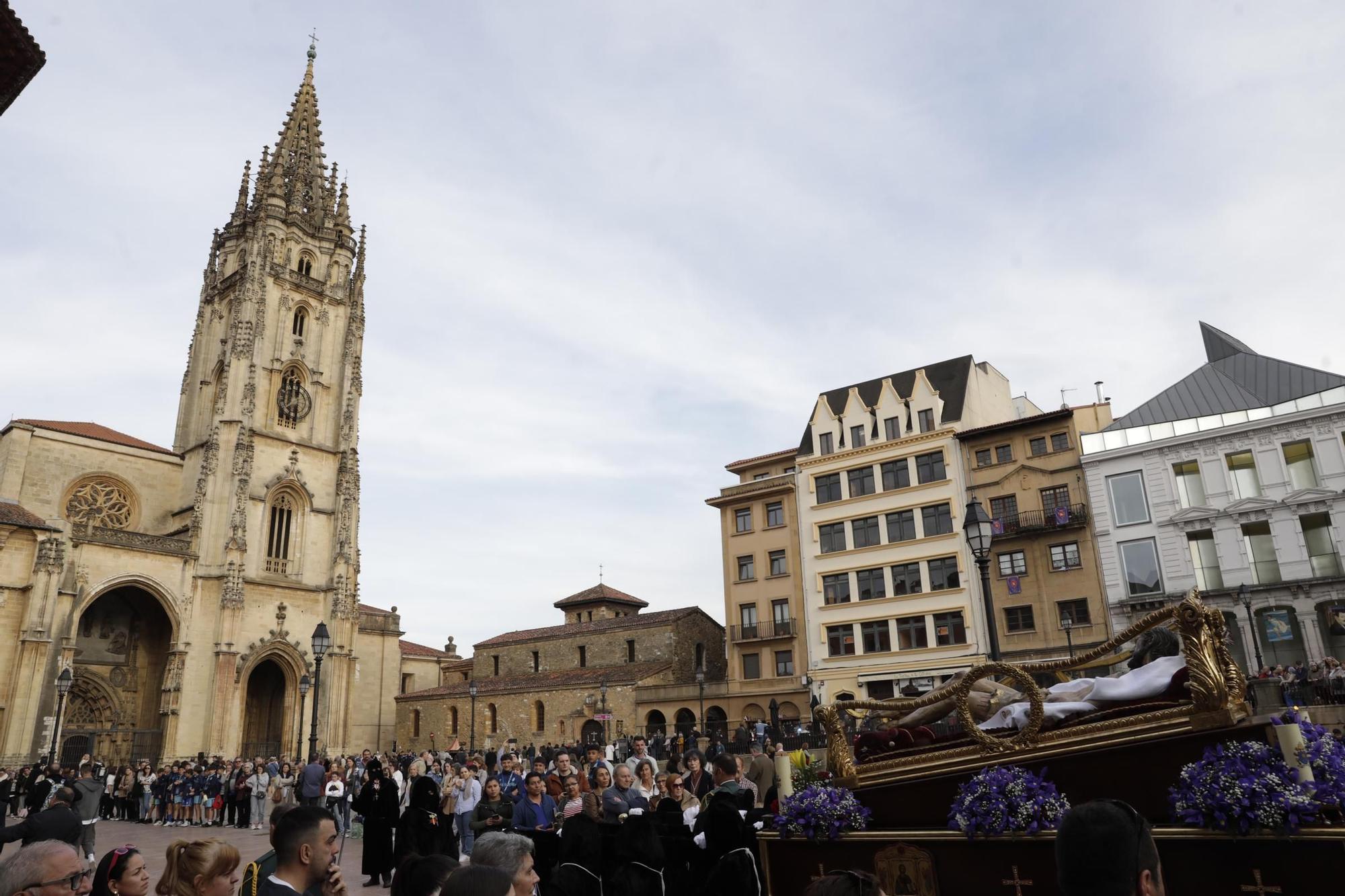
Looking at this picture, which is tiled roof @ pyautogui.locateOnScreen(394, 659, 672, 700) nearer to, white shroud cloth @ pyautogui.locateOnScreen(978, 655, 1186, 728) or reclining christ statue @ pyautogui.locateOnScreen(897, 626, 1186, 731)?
reclining christ statue @ pyautogui.locateOnScreen(897, 626, 1186, 731)

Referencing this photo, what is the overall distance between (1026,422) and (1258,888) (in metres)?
33.5

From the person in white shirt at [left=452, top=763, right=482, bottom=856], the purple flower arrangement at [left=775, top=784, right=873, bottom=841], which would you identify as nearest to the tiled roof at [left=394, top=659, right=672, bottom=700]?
the person in white shirt at [left=452, top=763, right=482, bottom=856]

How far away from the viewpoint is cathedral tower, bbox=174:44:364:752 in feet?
129

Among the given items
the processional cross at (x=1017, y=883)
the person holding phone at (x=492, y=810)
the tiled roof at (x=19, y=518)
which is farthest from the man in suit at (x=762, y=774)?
the tiled roof at (x=19, y=518)

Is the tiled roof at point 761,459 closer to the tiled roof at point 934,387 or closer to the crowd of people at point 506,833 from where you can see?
the tiled roof at point 934,387

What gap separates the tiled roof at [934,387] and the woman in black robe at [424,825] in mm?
32221

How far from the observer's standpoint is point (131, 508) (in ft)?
138

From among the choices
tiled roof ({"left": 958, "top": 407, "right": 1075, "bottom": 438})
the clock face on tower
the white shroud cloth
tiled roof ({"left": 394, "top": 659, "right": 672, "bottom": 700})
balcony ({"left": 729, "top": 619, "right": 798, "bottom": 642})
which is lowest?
the white shroud cloth

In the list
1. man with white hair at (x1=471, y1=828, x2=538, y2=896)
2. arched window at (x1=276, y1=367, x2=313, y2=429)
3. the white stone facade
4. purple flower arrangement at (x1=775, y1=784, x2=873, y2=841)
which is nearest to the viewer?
man with white hair at (x1=471, y1=828, x2=538, y2=896)

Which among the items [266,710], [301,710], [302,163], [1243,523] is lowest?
[301,710]

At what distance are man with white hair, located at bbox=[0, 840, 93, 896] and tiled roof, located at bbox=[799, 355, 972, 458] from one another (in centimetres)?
3817

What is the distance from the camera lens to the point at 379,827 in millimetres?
13336

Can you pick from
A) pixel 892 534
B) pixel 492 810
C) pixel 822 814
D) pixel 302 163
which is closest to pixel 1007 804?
Answer: pixel 822 814

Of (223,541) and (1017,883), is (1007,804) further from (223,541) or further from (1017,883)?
(223,541)
